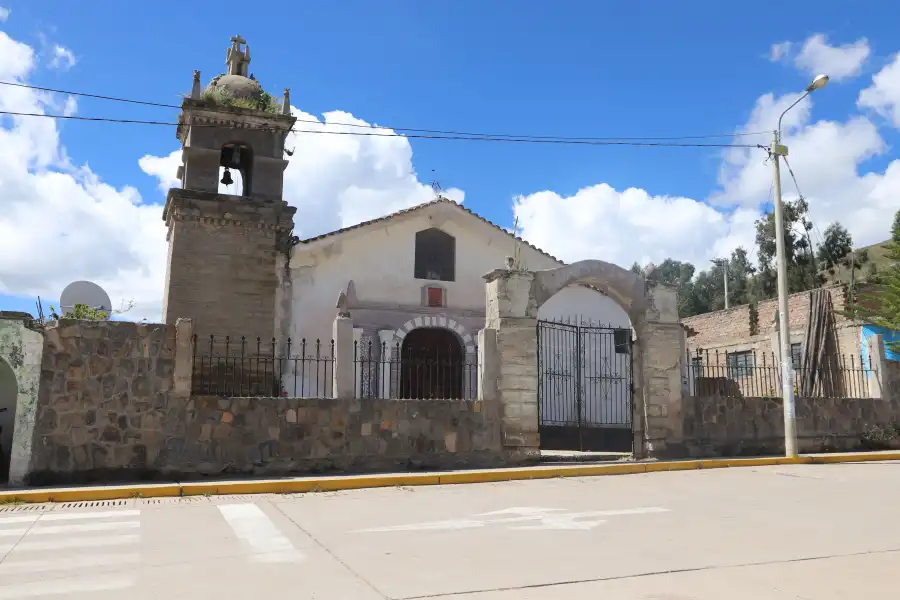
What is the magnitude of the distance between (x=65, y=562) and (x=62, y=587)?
852 millimetres

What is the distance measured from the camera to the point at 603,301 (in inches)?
830

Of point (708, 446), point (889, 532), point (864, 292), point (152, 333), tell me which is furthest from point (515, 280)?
point (864, 292)

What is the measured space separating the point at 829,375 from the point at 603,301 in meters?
6.20

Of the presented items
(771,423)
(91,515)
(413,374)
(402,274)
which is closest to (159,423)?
(91,515)

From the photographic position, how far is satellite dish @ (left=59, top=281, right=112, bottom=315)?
17.7 meters

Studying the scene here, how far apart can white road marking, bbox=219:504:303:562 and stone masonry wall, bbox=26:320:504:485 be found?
2.33m

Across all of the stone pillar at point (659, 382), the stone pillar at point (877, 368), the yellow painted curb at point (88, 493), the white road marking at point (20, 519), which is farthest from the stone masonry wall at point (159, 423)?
the stone pillar at point (877, 368)

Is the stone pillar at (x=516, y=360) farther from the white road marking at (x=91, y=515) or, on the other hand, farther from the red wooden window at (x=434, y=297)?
the white road marking at (x=91, y=515)

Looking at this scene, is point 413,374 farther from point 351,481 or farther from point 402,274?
point 351,481

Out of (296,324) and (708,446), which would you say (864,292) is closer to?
(708,446)

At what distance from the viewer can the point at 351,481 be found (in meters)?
10.6

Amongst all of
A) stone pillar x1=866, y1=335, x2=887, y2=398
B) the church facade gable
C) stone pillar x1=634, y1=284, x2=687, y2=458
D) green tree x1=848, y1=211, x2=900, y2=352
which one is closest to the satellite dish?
the church facade gable

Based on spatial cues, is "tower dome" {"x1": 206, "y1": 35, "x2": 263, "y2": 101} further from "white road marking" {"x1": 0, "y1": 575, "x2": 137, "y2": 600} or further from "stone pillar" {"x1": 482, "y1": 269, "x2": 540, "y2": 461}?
"white road marking" {"x1": 0, "y1": 575, "x2": 137, "y2": 600}

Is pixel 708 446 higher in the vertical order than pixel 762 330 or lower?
lower
